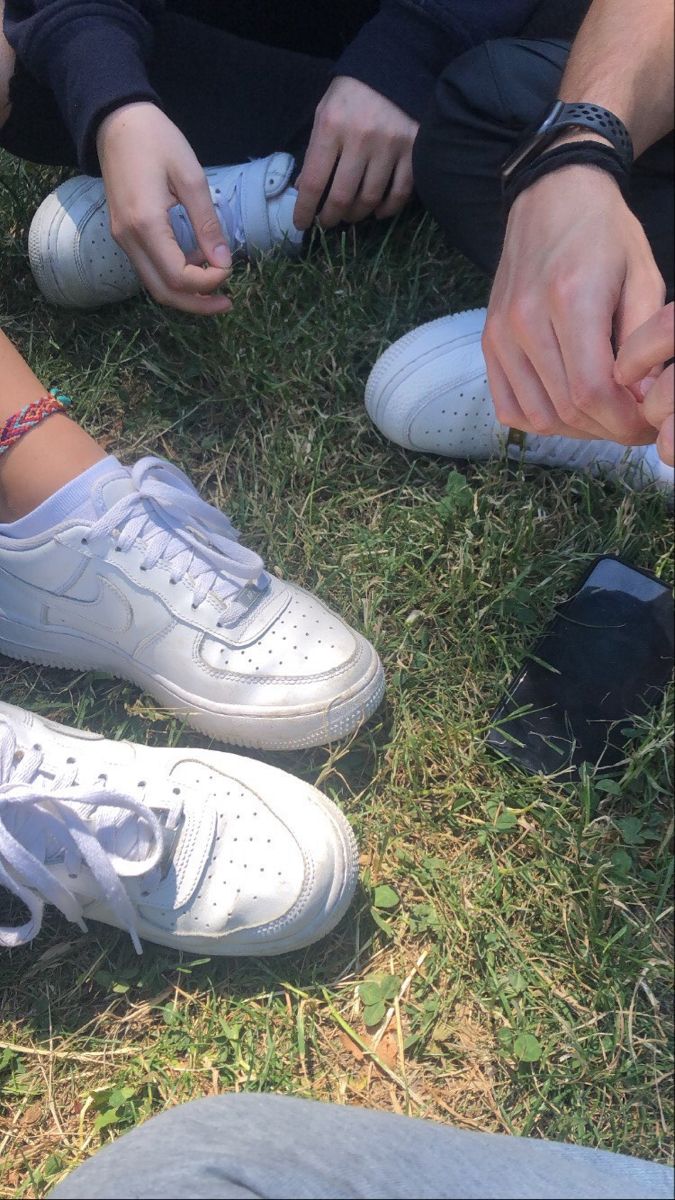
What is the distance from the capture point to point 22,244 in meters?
1.94

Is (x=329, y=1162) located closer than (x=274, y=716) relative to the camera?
Yes

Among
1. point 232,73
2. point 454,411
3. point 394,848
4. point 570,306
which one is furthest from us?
point 232,73

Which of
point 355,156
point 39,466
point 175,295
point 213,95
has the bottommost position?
point 39,466

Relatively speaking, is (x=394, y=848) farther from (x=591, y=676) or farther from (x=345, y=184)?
(x=345, y=184)

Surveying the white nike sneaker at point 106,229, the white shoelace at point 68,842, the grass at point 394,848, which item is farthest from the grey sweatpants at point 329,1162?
the white nike sneaker at point 106,229

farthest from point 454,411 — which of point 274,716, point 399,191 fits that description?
point 274,716

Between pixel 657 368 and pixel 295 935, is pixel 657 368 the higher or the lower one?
the higher one

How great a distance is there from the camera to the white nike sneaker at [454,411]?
1602 millimetres

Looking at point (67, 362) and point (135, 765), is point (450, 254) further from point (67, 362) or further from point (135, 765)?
point (135, 765)

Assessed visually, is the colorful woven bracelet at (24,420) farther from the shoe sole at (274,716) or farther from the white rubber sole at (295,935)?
the white rubber sole at (295,935)

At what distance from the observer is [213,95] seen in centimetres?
177

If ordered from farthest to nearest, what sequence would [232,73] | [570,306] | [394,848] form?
[232,73], [394,848], [570,306]

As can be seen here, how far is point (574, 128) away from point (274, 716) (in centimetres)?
92

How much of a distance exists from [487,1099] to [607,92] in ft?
4.37
